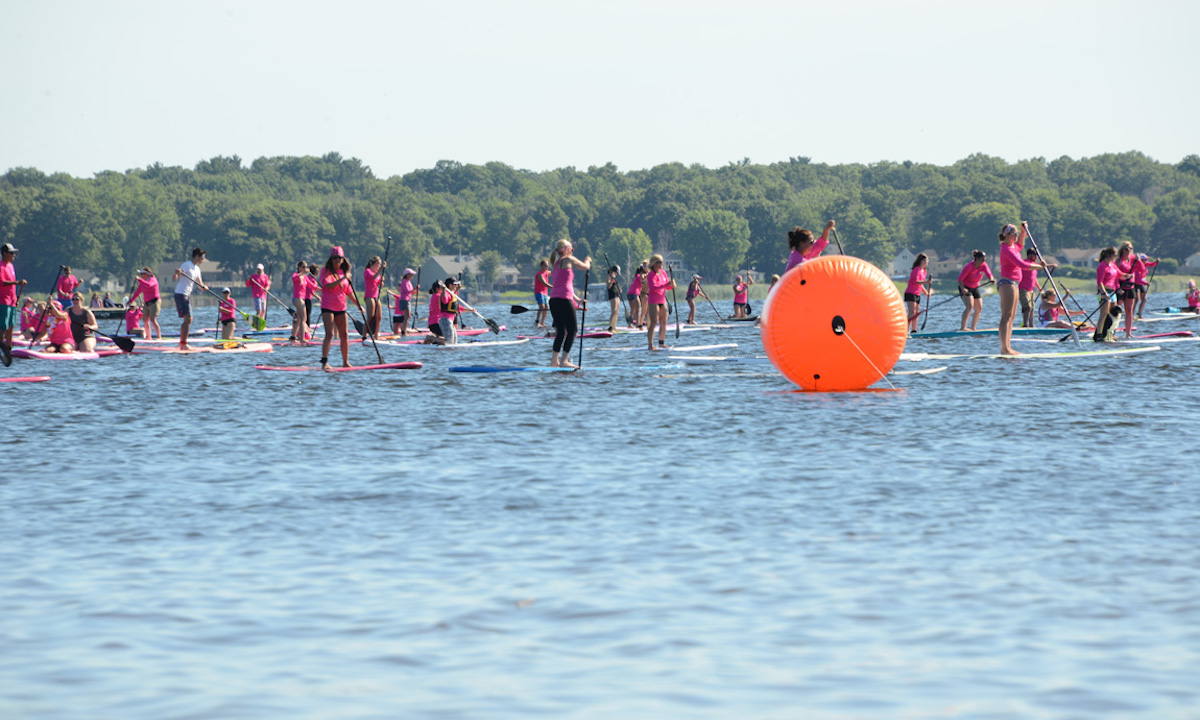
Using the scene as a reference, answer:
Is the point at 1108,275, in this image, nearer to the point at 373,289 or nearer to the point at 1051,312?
the point at 1051,312

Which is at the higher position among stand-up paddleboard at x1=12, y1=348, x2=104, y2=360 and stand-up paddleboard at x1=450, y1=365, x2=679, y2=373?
stand-up paddleboard at x1=450, y1=365, x2=679, y2=373

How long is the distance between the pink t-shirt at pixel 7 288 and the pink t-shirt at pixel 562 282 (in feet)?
29.4

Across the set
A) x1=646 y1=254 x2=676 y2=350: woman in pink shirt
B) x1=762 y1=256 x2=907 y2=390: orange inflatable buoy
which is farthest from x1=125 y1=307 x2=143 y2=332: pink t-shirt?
x1=762 y1=256 x2=907 y2=390: orange inflatable buoy

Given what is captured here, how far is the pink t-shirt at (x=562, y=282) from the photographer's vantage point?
20141mm

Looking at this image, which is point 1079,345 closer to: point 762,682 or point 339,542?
point 339,542

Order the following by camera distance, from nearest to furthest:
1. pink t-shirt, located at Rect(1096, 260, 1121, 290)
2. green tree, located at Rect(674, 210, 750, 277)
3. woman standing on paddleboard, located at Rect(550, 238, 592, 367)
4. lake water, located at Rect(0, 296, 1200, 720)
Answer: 1. lake water, located at Rect(0, 296, 1200, 720)
2. woman standing on paddleboard, located at Rect(550, 238, 592, 367)
3. pink t-shirt, located at Rect(1096, 260, 1121, 290)
4. green tree, located at Rect(674, 210, 750, 277)

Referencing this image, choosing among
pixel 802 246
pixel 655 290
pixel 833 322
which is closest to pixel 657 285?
pixel 655 290

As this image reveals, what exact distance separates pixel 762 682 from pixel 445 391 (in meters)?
13.5

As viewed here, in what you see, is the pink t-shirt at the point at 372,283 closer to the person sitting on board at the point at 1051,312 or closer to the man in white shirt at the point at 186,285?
the man in white shirt at the point at 186,285

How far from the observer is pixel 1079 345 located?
2511 centimetres

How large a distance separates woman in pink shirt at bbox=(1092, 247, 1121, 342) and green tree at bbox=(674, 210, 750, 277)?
14953 cm

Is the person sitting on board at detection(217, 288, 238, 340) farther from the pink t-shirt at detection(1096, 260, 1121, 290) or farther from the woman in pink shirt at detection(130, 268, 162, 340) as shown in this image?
the pink t-shirt at detection(1096, 260, 1121, 290)

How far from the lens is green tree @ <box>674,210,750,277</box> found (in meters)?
176

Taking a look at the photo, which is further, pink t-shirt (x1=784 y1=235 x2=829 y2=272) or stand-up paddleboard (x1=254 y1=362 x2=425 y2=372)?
stand-up paddleboard (x1=254 y1=362 x2=425 y2=372)
